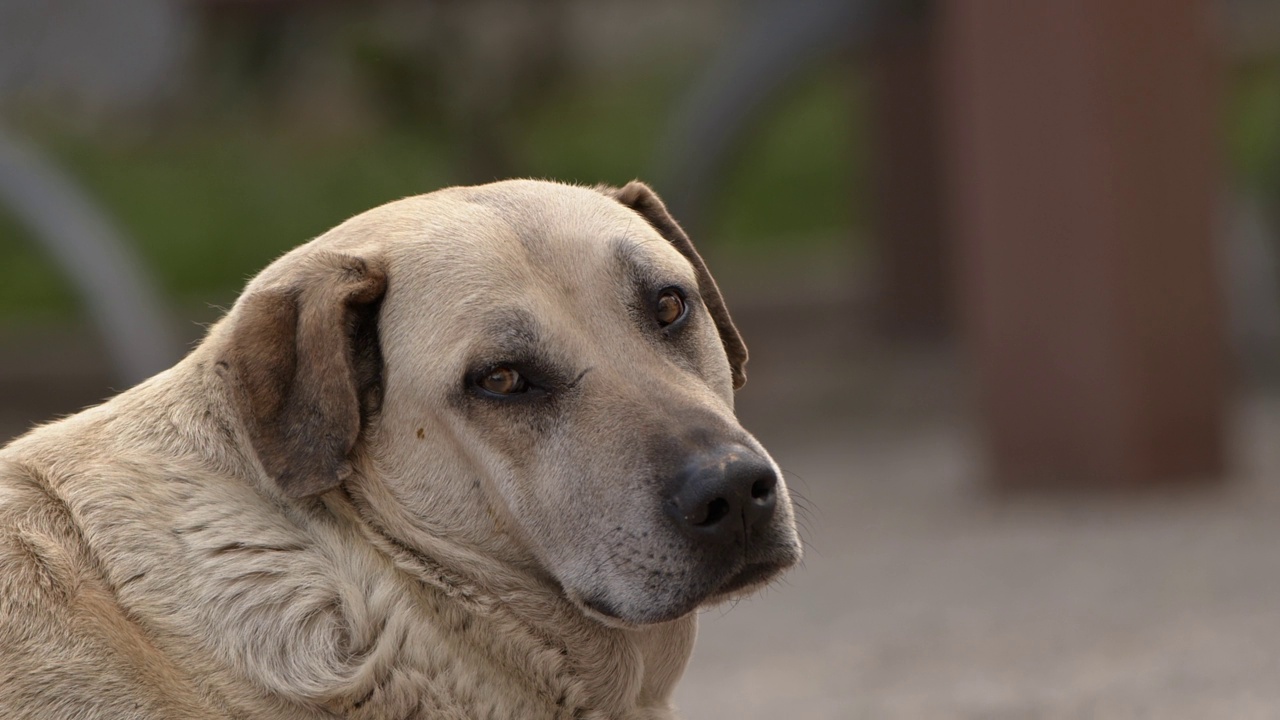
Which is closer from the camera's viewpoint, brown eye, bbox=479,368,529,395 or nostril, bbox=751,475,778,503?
nostril, bbox=751,475,778,503

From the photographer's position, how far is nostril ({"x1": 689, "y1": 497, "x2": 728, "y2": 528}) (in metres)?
3.05

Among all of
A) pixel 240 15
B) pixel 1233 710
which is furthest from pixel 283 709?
pixel 240 15

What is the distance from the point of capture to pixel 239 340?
320 cm

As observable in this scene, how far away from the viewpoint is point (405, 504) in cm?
323

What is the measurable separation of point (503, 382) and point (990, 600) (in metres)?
4.27

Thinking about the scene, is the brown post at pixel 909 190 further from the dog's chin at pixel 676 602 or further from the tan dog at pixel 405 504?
the dog's chin at pixel 676 602

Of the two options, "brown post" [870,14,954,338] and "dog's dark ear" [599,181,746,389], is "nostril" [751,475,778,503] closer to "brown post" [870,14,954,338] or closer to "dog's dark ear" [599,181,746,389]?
"dog's dark ear" [599,181,746,389]

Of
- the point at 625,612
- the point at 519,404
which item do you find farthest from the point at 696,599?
the point at 519,404

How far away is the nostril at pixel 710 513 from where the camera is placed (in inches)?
120

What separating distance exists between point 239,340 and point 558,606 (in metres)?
0.82

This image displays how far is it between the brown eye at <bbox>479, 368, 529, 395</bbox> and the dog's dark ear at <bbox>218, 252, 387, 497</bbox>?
26 centimetres

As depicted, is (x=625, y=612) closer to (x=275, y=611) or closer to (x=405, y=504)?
(x=405, y=504)

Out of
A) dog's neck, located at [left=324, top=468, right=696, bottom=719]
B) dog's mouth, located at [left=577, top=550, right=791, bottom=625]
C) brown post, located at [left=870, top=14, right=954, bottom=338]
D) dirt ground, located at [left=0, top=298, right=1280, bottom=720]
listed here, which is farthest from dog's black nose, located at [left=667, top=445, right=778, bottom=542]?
brown post, located at [left=870, top=14, right=954, bottom=338]

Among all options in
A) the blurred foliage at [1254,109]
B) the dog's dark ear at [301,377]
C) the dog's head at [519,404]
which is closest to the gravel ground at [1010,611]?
the dog's head at [519,404]
